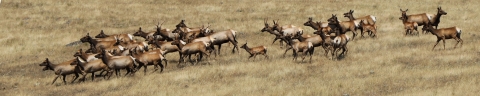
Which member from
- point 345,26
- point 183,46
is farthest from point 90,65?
point 345,26

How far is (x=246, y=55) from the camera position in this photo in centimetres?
2722

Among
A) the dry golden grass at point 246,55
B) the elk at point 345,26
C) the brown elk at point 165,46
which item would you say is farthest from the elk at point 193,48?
the elk at point 345,26

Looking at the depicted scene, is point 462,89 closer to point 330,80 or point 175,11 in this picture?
point 330,80

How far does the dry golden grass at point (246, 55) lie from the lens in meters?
18.8

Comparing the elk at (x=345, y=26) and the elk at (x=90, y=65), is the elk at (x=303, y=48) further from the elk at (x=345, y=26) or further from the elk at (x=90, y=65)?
the elk at (x=90, y=65)

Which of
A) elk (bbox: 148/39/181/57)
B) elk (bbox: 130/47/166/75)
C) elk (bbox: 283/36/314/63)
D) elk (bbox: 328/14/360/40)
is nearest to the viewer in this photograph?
elk (bbox: 130/47/166/75)

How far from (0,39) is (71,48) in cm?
709

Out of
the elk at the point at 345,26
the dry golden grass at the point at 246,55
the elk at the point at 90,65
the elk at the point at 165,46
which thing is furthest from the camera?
the elk at the point at 345,26

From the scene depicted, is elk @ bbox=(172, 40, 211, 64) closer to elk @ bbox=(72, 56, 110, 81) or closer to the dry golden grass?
the dry golden grass

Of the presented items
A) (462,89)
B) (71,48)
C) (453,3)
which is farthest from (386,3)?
(462,89)

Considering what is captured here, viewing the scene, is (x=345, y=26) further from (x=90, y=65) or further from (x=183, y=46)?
(x=90, y=65)

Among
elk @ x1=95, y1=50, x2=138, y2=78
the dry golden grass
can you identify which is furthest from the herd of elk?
the dry golden grass

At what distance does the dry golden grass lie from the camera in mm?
18766

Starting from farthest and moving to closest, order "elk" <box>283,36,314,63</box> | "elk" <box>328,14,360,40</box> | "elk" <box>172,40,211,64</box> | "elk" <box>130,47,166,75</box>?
"elk" <box>328,14,360,40</box> < "elk" <box>172,40,211,64</box> < "elk" <box>283,36,314,63</box> < "elk" <box>130,47,166,75</box>
